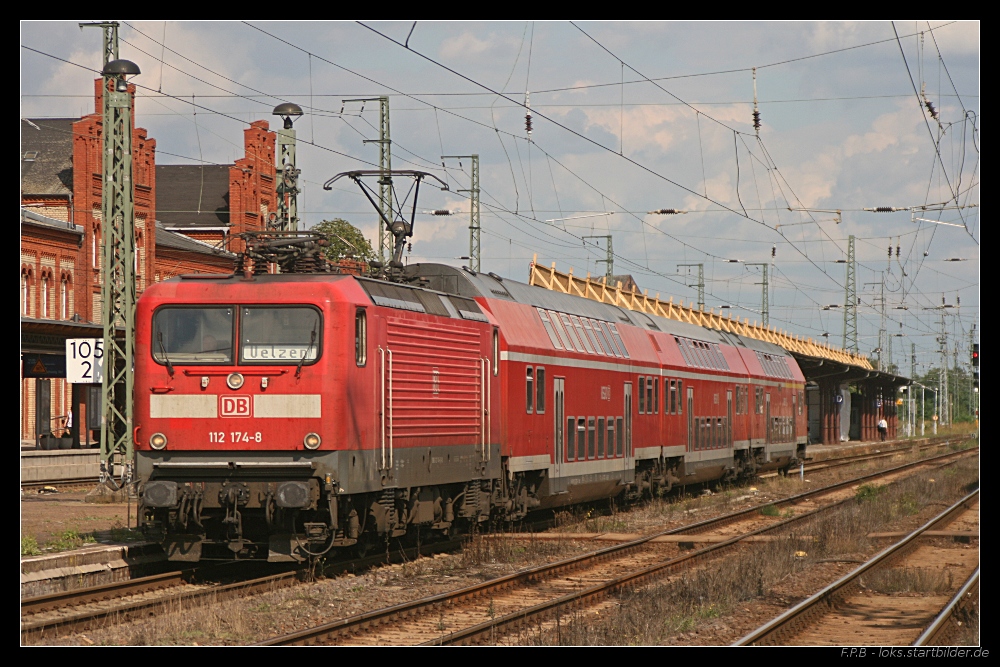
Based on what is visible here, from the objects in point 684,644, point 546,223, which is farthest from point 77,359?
point 684,644

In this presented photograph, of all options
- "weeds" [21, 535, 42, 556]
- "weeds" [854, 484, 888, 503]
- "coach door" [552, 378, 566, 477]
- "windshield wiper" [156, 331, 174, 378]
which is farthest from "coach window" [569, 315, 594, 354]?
"weeds" [21, 535, 42, 556]

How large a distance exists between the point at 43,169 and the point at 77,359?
31722 mm

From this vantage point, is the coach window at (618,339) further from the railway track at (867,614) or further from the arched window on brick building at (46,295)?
the arched window on brick building at (46,295)

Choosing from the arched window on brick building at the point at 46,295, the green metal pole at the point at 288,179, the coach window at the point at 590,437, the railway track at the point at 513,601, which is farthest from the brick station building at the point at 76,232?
the railway track at the point at 513,601

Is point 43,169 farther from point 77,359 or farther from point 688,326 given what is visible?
point 688,326

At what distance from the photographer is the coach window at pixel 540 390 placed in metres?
20.6

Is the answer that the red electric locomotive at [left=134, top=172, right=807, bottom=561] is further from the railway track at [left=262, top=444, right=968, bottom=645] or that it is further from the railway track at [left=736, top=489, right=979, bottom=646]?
the railway track at [left=736, top=489, right=979, bottom=646]

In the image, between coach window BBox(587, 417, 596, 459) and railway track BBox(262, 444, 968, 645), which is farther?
coach window BBox(587, 417, 596, 459)

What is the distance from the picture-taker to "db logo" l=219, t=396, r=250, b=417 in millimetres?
14523

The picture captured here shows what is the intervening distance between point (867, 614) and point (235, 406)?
753cm

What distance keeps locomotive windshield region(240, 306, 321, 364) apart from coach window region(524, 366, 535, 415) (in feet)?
19.7

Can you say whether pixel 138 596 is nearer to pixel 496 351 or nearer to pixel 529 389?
pixel 496 351
